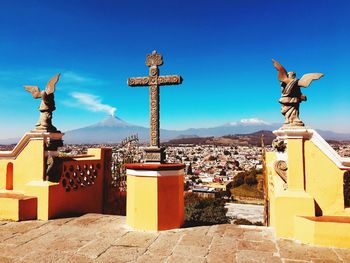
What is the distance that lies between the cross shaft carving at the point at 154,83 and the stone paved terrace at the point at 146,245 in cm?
192

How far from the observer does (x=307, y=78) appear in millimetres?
5168

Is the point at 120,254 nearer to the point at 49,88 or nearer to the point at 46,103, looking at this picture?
the point at 46,103

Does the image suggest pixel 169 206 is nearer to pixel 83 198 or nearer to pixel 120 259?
pixel 120 259

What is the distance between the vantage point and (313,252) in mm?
4219

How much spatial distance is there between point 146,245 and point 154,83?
126 inches

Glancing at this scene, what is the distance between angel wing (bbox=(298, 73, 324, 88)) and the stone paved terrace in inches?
109

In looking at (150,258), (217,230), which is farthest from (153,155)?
(150,258)

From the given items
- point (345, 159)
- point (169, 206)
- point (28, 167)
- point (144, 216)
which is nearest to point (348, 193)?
point (345, 159)

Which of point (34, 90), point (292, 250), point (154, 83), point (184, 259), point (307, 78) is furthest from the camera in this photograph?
point (34, 90)

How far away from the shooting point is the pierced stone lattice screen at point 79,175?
22.5ft

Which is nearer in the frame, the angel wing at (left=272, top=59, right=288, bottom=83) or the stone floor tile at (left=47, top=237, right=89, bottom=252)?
the stone floor tile at (left=47, top=237, right=89, bottom=252)

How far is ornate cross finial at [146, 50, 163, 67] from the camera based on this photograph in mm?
6020

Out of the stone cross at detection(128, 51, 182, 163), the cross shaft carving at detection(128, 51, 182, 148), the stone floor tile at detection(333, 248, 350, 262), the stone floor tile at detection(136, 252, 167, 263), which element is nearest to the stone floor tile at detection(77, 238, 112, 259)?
the stone floor tile at detection(136, 252, 167, 263)

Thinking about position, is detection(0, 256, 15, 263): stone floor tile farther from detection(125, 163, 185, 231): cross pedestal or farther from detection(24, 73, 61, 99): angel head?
detection(24, 73, 61, 99): angel head
